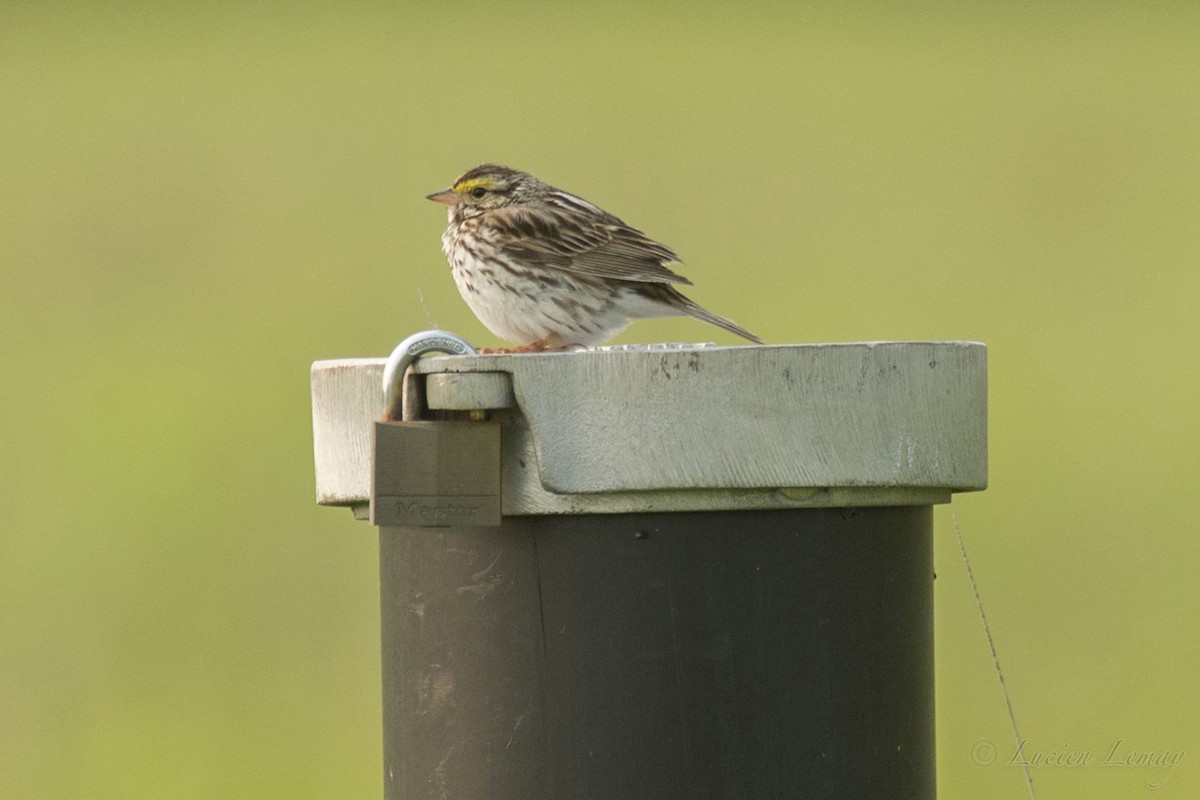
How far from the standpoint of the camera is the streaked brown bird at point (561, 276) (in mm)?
6281

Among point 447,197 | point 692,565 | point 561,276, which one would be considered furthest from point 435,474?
point 447,197

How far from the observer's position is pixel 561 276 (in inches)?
248

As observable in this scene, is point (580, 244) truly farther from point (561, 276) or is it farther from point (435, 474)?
point (435, 474)

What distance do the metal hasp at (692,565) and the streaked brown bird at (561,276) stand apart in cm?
290

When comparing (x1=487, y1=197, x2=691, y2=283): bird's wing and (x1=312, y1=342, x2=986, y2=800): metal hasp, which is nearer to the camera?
(x1=312, y1=342, x2=986, y2=800): metal hasp

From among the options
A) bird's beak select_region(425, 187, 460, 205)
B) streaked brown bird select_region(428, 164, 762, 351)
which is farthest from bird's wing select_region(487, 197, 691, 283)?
bird's beak select_region(425, 187, 460, 205)

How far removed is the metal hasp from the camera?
3.06m

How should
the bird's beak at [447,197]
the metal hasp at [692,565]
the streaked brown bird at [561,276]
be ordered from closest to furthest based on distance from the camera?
the metal hasp at [692,565]
the streaked brown bird at [561,276]
the bird's beak at [447,197]

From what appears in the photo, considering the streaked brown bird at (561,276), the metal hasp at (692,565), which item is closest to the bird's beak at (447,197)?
the streaked brown bird at (561,276)

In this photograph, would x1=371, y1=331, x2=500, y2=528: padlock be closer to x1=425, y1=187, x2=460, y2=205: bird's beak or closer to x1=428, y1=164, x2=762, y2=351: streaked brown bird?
x1=428, y1=164, x2=762, y2=351: streaked brown bird

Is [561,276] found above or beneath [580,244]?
beneath

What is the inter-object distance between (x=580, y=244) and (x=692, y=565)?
343 centimetres

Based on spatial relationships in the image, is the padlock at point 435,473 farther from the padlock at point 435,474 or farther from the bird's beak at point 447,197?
the bird's beak at point 447,197

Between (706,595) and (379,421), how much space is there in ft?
1.91
